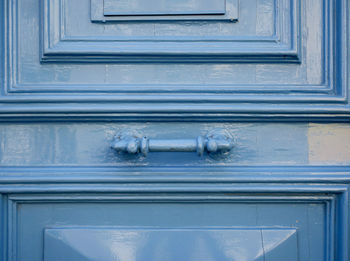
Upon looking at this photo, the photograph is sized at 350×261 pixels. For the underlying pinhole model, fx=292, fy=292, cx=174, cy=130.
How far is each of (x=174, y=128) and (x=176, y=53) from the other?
0.13 meters

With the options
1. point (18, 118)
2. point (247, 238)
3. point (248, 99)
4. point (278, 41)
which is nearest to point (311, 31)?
point (278, 41)

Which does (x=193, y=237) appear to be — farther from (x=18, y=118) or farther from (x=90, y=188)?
(x=18, y=118)

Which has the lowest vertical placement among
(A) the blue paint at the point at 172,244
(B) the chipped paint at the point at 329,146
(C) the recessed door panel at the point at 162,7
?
(A) the blue paint at the point at 172,244

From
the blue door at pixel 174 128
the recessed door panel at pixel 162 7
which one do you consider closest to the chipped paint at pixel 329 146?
the blue door at pixel 174 128

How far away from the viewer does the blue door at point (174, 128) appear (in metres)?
0.50

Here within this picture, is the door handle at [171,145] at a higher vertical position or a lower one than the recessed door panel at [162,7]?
lower

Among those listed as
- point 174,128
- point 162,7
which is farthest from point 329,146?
point 162,7

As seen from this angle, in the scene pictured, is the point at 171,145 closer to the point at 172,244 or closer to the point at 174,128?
the point at 174,128

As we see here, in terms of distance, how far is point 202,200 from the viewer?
506 millimetres

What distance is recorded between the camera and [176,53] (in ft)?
1.66

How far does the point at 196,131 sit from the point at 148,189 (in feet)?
0.43

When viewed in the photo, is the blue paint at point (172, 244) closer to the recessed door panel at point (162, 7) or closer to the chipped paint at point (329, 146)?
the chipped paint at point (329, 146)

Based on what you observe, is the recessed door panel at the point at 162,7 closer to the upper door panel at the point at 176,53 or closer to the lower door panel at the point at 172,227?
the upper door panel at the point at 176,53

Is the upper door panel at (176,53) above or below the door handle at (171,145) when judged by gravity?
above
